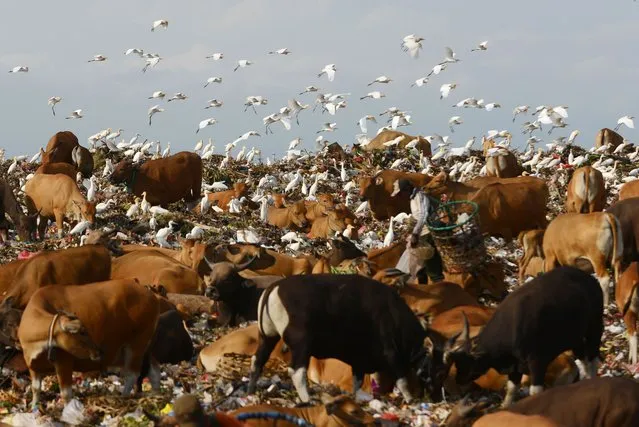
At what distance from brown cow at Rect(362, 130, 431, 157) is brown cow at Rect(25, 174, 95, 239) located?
45.4 feet

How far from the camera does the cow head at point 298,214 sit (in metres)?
25.9

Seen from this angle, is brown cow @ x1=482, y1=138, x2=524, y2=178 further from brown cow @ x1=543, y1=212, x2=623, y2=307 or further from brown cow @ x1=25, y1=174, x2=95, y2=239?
brown cow @ x1=543, y1=212, x2=623, y2=307

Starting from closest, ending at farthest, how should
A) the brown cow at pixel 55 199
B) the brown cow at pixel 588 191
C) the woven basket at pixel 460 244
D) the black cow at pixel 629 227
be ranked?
the woven basket at pixel 460 244
the black cow at pixel 629 227
the brown cow at pixel 588 191
the brown cow at pixel 55 199

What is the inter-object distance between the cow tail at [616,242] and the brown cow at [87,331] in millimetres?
6900

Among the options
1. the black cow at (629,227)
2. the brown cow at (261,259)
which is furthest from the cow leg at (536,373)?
the brown cow at (261,259)

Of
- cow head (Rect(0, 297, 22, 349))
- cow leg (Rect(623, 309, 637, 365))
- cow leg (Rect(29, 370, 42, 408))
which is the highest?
cow head (Rect(0, 297, 22, 349))

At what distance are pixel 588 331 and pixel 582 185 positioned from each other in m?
10.3

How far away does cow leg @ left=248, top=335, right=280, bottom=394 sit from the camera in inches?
457

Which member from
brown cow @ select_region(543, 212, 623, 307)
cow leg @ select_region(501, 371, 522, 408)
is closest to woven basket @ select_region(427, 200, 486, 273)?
brown cow @ select_region(543, 212, 623, 307)

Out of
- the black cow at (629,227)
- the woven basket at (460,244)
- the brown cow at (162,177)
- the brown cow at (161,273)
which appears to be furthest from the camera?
the brown cow at (162,177)

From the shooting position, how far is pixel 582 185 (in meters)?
21.7

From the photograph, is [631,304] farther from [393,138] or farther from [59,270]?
[393,138]

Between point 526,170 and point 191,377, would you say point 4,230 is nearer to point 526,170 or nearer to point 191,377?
point 191,377

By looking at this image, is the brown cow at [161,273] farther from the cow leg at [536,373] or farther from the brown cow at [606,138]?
the brown cow at [606,138]
